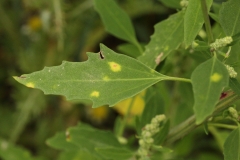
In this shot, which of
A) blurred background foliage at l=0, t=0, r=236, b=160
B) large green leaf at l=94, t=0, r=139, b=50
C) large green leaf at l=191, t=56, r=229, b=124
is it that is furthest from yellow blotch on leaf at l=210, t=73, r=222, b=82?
blurred background foliage at l=0, t=0, r=236, b=160

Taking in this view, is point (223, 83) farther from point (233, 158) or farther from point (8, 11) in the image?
point (8, 11)

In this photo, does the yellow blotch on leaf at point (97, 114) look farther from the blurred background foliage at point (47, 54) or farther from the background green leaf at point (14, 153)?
the background green leaf at point (14, 153)

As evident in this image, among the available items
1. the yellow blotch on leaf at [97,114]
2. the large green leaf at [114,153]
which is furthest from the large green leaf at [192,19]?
the yellow blotch on leaf at [97,114]

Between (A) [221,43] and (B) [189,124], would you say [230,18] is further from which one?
(B) [189,124]

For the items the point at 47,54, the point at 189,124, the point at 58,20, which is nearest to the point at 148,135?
the point at 189,124

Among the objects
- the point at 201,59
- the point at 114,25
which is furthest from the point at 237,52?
the point at 114,25

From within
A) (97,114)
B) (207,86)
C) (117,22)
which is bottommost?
(207,86)
